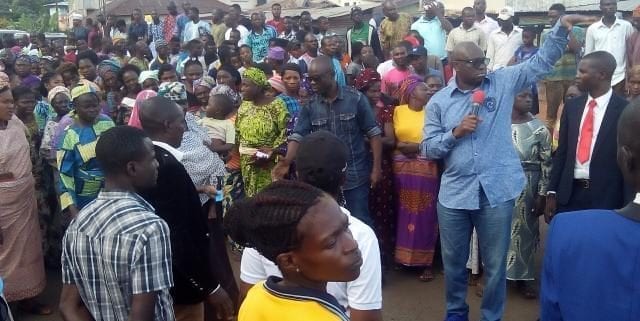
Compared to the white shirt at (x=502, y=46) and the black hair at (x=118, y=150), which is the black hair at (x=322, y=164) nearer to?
the black hair at (x=118, y=150)

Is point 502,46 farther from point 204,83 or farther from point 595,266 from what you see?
point 595,266

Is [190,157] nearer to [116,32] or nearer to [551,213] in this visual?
[551,213]

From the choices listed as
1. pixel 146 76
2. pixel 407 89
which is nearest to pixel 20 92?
pixel 146 76

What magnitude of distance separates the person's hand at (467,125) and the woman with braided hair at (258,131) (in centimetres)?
186

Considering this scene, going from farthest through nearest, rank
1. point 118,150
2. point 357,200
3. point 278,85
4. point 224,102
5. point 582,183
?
1. point 278,85
2. point 224,102
3. point 357,200
4. point 582,183
5. point 118,150

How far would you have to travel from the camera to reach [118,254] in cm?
243

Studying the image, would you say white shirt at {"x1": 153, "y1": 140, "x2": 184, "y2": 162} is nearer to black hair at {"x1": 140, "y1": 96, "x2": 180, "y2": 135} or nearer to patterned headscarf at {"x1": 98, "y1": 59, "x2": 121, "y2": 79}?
black hair at {"x1": 140, "y1": 96, "x2": 180, "y2": 135}

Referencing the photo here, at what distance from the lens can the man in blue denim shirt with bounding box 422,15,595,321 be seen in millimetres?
3895

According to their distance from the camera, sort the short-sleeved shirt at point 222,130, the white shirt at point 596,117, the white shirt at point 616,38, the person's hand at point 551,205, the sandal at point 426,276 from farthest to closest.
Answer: the white shirt at point 616,38, the short-sleeved shirt at point 222,130, the sandal at point 426,276, the person's hand at point 551,205, the white shirt at point 596,117

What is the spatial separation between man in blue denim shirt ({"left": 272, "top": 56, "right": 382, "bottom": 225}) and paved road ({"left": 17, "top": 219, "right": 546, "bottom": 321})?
72 centimetres

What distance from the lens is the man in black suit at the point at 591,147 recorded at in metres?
3.91

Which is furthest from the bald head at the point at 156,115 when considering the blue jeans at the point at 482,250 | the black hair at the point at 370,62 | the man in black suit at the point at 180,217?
the black hair at the point at 370,62

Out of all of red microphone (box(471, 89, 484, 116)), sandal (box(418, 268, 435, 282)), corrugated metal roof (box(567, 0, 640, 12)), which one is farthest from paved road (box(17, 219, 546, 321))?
corrugated metal roof (box(567, 0, 640, 12))

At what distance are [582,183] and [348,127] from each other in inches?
62.4
